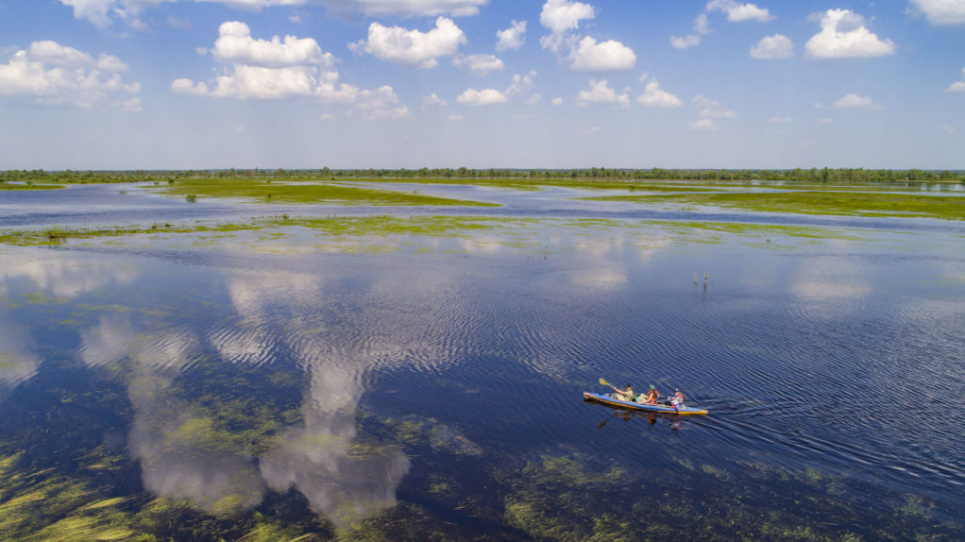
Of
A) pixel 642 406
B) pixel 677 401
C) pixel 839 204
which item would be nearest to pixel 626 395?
pixel 642 406

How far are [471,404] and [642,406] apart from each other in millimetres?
6783

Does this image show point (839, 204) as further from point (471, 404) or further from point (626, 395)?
point (471, 404)

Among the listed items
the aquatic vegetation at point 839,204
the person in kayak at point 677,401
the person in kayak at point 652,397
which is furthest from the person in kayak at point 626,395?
the aquatic vegetation at point 839,204

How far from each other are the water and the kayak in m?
0.49

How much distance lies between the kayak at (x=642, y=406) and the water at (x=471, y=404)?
486mm

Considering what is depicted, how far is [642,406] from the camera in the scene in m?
21.3

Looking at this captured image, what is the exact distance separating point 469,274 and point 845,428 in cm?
Result: 2860

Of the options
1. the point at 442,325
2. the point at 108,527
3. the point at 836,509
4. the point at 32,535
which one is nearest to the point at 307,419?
the point at 108,527

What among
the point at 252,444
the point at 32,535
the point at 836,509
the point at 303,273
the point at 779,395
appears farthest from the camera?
the point at 303,273

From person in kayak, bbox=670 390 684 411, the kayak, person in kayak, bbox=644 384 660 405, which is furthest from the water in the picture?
person in kayak, bbox=670 390 684 411

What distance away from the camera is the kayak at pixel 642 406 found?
20.9 meters

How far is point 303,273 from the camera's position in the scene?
4356cm

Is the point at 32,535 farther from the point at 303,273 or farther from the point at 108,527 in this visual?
the point at 303,273

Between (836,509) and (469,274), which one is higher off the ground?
(469,274)
